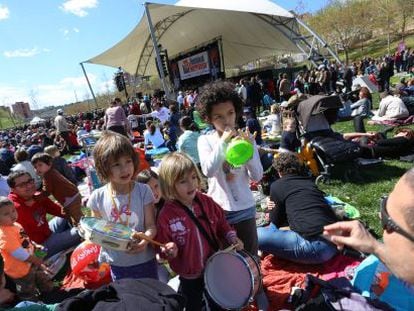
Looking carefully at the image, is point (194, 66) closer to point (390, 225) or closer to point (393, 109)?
point (393, 109)

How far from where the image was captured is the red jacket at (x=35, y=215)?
4.33 metres

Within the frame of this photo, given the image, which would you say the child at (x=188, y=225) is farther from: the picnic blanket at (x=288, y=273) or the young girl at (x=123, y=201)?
the picnic blanket at (x=288, y=273)

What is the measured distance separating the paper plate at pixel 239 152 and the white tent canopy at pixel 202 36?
1989 centimetres

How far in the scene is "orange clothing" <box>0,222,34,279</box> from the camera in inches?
136

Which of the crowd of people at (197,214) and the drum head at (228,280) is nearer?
the crowd of people at (197,214)

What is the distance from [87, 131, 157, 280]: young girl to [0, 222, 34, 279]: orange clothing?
1.53 metres

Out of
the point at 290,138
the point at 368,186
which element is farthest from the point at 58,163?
the point at 368,186

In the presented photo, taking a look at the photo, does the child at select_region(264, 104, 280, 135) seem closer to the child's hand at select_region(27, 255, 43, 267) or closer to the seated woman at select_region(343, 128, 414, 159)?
the seated woman at select_region(343, 128, 414, 159)

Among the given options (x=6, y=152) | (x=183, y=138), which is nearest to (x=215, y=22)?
(x=6, y=152)

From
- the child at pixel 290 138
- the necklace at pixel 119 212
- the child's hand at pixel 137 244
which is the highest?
the necklace at pixel 119 212

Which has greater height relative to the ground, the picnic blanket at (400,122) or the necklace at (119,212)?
the necklace at (119,212)

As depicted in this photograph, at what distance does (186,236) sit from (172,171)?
443 millimetres

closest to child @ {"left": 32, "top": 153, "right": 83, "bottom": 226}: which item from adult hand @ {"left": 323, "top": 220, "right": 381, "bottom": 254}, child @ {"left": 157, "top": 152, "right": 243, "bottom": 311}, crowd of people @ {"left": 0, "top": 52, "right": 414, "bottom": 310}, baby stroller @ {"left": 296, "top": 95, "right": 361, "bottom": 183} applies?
crowd of people @ {"left": 0, "top": 52, "right": 414, "bottom": 310}

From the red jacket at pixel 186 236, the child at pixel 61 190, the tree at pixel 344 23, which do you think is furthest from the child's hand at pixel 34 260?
the tree at pixel 344 23
